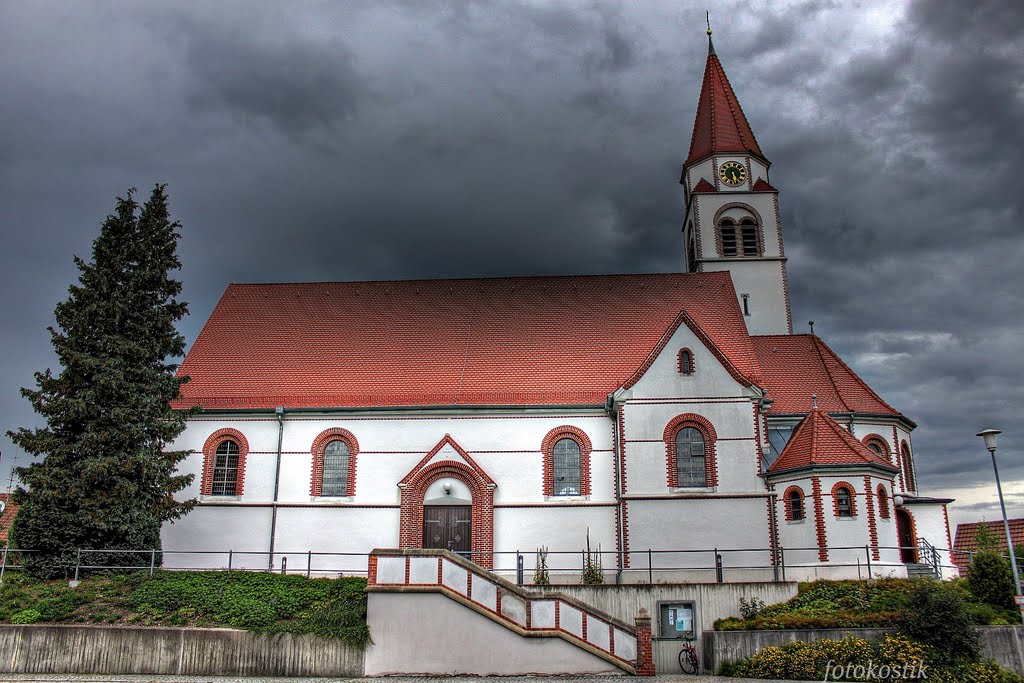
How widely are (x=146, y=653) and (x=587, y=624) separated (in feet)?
31.5

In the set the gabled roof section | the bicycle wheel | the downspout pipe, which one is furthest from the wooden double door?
the bicycle wheel

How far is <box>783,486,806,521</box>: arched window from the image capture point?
2486cm

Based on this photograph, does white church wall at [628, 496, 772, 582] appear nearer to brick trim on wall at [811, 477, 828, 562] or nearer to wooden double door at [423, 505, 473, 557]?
brick trim on wall at [811, 477, 828, 562]

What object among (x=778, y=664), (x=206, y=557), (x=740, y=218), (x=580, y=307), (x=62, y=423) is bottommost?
(x=778, y=664)

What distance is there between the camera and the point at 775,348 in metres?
32.4

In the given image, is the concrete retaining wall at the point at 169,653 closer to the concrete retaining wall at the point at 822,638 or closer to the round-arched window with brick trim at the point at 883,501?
the concrete retaining wall at the point at 822,638

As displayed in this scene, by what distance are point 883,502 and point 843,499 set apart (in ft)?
4.17

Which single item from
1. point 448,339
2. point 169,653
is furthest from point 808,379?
point 169,653

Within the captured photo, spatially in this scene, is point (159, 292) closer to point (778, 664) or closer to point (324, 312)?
point (324, 312)

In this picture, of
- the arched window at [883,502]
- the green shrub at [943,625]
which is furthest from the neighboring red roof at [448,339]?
the green shrub at [943,625]

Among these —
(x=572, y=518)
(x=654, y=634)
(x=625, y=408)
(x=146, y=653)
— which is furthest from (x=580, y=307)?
(x=146, y=653)

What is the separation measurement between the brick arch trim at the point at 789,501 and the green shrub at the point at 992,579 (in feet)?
14.9

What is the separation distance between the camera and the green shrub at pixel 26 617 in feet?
63.0

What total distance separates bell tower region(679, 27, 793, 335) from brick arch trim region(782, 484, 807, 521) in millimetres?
11159
